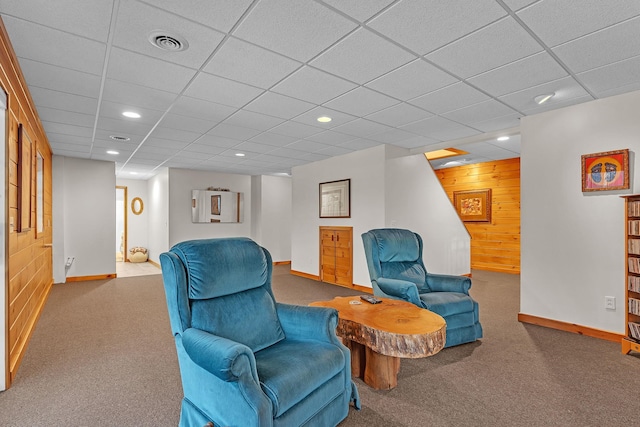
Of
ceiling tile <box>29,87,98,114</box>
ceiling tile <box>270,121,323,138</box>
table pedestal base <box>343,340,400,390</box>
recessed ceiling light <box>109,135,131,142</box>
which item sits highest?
ceiling tile <box>29,87,98,114</box>

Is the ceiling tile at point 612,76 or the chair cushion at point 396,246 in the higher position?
the ceiling tile at point 612,76

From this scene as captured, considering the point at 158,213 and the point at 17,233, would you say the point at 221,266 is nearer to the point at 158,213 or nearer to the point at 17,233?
the point at 17,233

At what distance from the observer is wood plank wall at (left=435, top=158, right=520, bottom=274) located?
7234 millimetres

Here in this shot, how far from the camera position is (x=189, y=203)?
8.04 m

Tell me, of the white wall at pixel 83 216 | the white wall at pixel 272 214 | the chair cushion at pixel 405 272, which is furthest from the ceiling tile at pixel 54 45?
the white wall at pixel 272 214

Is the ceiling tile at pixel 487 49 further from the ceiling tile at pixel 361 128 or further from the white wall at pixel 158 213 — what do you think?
the white wall at pixel 158 213

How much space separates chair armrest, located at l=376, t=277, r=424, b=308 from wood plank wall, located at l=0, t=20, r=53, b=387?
294 centimetres

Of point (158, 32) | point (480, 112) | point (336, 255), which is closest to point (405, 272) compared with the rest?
point (480, 112)

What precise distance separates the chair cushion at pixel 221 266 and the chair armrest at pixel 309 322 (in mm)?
275

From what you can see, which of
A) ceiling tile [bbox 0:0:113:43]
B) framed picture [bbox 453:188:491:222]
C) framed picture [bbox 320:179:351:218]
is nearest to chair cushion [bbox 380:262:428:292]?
framed picture [bbox 320:179:351:218]

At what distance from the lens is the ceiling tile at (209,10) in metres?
1.87

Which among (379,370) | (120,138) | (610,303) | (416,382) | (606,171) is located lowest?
(416,382)

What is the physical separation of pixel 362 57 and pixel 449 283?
2.26 metres

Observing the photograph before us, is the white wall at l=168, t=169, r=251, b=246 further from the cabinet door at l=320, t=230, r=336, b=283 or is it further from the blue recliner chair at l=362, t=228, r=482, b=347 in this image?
the blue recliner chair at l=362, t=228, r=482, b=347
